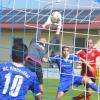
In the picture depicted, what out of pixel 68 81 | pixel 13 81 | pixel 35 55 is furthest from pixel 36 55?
pixel 13 81

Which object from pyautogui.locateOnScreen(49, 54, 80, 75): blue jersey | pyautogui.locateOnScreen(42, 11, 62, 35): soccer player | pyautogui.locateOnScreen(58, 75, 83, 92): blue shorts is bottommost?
pyautogui.locateOnScreen(58, 75, 83, 92): blue shorts

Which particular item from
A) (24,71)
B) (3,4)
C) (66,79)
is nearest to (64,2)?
(3,4)

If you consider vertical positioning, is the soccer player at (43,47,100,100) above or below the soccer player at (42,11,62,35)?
below

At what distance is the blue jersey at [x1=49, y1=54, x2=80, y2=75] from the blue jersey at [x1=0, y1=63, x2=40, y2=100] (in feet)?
11.6

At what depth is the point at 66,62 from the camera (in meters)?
9.66

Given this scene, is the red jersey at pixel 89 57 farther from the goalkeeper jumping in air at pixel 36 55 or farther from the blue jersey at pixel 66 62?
the goalkeeper jumping in air at pixel 36 55

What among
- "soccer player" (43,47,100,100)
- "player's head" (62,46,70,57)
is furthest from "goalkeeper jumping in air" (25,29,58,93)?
"player's head" (62,46,70,57)

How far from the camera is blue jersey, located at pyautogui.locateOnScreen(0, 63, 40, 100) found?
5914 millimetres

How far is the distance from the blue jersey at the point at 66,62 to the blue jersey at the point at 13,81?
11.6 ft

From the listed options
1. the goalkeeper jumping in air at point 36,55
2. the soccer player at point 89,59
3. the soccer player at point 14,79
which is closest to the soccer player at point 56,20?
the goalkeeper jumping in air at point 36,55

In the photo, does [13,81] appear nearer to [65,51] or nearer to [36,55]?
[65,51]

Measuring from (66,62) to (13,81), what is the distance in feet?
12.5

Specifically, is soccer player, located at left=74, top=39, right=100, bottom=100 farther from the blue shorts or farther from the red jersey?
the blue shorts

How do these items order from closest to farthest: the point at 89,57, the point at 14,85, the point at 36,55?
the point at 14,85
the point at 36,55
the point at 89,57
